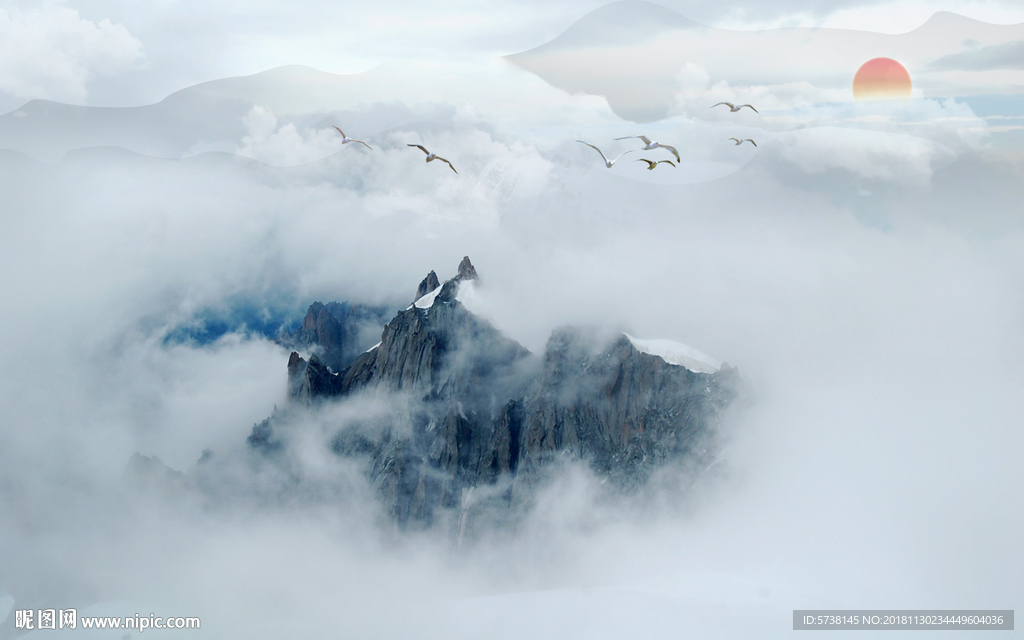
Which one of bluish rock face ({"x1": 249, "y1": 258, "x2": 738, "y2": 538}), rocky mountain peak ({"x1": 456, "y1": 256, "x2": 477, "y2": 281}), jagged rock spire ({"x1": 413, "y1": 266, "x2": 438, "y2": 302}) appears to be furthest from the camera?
jagged rock spire ({"x1": 413, "y1": 266, "x2": 438, "y2": 302})

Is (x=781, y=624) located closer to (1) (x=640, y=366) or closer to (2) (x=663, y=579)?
(2) (x=663, y=579)

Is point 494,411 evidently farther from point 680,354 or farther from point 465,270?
point 680,354

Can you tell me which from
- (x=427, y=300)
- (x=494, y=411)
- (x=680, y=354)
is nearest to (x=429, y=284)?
(x=427, y=300)

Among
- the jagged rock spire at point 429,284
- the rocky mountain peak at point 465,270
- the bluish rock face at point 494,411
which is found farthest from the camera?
the jagged rock spire at point 429,284

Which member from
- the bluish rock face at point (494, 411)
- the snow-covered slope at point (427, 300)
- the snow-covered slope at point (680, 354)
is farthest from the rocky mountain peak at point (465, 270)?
the snow-covered slope at point (680, 354)

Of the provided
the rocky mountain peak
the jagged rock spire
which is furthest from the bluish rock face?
the jagged rock spire

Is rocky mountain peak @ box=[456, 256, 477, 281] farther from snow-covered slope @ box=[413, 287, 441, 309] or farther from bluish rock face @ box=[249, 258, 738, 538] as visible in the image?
snow-covered slope @ box=[413, 287, 441, 309]

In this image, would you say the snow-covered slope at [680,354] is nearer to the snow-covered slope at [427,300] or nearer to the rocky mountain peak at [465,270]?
the rocky mountain peak at [465,270]
